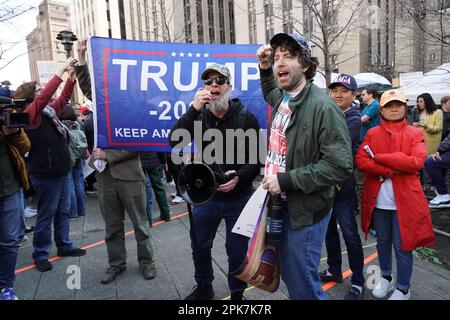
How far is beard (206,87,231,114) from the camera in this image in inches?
103

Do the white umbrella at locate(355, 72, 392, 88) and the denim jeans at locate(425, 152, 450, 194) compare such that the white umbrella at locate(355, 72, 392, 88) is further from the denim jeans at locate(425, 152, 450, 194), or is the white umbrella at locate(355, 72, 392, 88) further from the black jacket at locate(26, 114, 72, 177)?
A: the black jacket at locate(26, 114, 72, 177)

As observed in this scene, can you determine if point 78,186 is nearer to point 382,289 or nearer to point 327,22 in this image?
point 382,289

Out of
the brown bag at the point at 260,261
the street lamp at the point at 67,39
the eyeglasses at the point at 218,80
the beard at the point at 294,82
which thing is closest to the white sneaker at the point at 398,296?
the brown bag at the point at 260,261

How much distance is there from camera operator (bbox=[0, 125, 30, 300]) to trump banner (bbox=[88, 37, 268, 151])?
715 millimetres

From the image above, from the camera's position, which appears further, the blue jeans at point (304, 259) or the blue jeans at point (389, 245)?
the blue jeans at point (389, 245)

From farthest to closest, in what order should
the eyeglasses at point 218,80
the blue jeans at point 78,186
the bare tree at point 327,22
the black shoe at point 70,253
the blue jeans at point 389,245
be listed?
the bare tree at point 327,22, the blue jeans at point 78,186, the black shoe at point 70,253, the blue jeans at point 389,245, the eyeglasses at point 218,80

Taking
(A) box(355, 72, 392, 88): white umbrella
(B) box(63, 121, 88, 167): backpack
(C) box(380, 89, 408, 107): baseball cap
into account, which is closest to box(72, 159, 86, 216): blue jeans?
(B) box(63, 121, 88, 167): backpack

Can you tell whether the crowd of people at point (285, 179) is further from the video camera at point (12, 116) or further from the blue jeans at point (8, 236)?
the video camera at point (12, 116)

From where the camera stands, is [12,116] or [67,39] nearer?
[12,116]

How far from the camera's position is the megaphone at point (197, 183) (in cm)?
237

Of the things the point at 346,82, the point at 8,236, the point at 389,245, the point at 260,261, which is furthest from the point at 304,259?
the point at 8,236

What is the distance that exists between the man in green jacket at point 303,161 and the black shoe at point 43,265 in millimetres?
2905

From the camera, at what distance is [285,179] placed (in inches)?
74.2

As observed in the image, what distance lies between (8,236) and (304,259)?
8.47 feet
